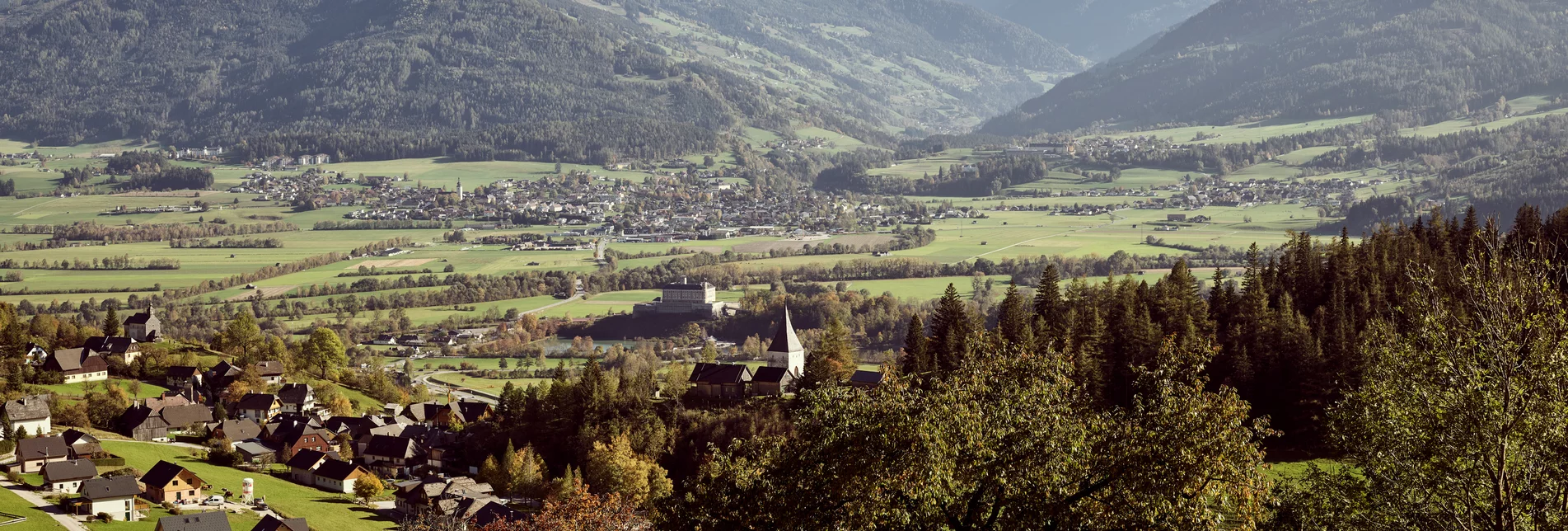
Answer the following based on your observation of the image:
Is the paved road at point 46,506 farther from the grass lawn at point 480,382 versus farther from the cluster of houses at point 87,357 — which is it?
the grass lawn at point 480,382

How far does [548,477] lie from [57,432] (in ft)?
75.4

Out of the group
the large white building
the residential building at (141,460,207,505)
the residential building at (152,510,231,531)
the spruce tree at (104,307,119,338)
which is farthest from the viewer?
the large white building

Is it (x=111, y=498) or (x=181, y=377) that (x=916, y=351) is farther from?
(x=181, y=377)

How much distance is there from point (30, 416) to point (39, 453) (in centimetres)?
759

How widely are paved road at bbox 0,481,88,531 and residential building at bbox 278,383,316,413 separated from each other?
24635mm

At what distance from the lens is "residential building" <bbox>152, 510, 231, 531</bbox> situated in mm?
49469

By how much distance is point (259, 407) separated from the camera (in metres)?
78.9

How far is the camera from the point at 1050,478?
67.6 ft

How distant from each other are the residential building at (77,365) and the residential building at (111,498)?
25.5m

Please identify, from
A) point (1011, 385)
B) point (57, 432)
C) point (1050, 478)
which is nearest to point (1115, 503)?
point (1050, 478)

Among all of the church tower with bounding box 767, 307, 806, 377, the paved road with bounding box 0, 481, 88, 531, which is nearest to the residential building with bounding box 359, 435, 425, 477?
the paved road with bounding box 0, 481, 88, 531

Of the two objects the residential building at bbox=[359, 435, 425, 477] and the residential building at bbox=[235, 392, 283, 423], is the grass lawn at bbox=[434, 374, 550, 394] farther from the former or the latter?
the residential building at bbox=[359, 435, 425, 477]

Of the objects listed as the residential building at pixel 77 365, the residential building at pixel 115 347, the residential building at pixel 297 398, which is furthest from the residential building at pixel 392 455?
the residential building at pixel 115 347

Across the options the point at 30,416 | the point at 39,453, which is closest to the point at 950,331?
the point at 39,453
